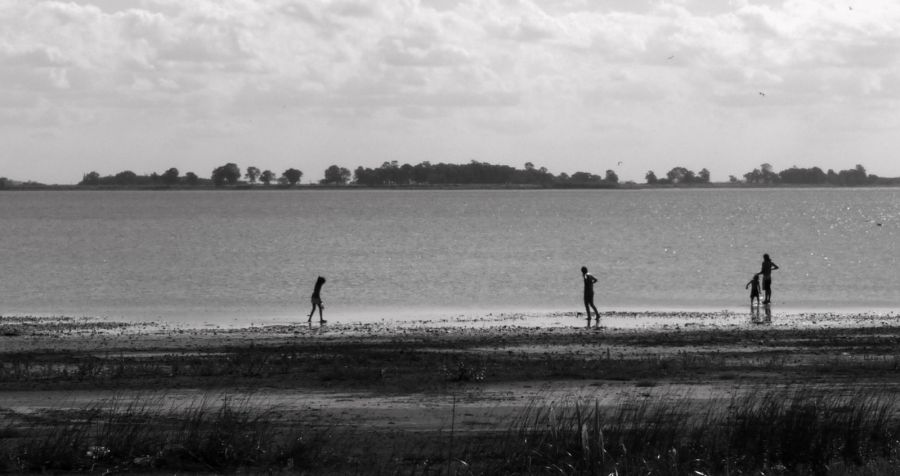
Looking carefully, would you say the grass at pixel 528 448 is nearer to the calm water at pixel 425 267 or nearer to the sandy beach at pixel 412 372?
the sandy beach at pixel 412 372

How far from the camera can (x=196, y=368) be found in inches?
789

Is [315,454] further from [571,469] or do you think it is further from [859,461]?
[859,461]

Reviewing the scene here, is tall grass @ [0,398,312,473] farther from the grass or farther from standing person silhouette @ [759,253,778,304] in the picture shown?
standing person silhouette @ [759,253,778,304]

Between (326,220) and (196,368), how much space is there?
128 m

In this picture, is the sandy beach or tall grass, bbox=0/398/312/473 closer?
tall grass, bbox=0/398/312/473

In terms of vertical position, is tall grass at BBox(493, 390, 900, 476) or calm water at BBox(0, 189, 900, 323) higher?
tall grass at BBox(493, 390, 900, 476)

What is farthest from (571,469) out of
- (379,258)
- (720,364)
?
(379,258)

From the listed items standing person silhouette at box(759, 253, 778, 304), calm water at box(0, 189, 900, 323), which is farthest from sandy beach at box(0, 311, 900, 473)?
calm water at box(0, 189, 900, 323)

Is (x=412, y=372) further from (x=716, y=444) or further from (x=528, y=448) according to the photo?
(x=716, y=444)

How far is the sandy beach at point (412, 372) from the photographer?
15.8m

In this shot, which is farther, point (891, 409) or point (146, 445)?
point (891, 409)

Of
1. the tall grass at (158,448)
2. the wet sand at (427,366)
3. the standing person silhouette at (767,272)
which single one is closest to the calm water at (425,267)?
the standing person silhouette at (767,272)

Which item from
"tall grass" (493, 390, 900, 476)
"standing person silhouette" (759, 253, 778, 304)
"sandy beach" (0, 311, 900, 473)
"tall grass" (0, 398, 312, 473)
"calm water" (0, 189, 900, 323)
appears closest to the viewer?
"tall grass" (493, 390, 900, 476)

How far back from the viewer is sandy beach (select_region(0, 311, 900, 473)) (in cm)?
1575
